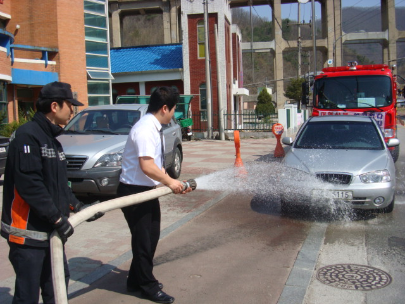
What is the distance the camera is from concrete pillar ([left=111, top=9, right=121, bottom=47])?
48997 mm

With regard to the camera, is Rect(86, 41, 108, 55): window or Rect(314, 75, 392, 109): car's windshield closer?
Rect(314, 75, 392, 109): car's windshield

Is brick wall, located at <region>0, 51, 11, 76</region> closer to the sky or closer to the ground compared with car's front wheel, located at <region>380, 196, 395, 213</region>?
closer to the sky

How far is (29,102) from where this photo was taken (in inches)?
815

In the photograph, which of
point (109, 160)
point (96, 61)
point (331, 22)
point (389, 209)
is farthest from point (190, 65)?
point (331, 22)

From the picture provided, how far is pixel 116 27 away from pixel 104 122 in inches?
1693

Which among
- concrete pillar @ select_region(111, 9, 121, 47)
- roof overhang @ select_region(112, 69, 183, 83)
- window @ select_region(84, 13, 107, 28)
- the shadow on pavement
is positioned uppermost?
concrete pillar @ select_region(111, 9, 121, 47)

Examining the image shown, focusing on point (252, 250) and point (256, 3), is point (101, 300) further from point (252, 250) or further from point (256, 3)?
point (256, 3)

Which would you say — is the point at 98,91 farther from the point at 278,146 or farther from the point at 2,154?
the point at 2,154

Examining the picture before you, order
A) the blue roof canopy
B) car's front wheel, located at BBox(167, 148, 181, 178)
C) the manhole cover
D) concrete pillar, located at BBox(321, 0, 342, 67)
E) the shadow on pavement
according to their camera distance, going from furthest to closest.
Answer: concrete pillar, located at BBox(321, 0, 342, 67), the blue roof canopy, car's front wheel, located at BBox(167, 148, 181, 178), the shadow on pavement, the manhole cover

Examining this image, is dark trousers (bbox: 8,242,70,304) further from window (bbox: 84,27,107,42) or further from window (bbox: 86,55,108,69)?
window (bbox: 84,27,107,42)

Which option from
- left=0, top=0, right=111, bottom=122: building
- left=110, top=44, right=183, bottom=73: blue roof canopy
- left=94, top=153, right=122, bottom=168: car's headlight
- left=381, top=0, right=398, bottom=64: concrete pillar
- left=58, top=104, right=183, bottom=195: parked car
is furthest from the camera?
left=381, top=0, right=398, bottom=64: concrete pillar

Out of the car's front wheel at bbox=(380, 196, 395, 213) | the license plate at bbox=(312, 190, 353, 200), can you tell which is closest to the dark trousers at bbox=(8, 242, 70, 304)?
the license plate at bbox=(312, 190, 353, 200)

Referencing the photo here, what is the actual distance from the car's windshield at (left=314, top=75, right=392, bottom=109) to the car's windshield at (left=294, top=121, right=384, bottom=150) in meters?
4.24

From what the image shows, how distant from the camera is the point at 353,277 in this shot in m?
4.73
